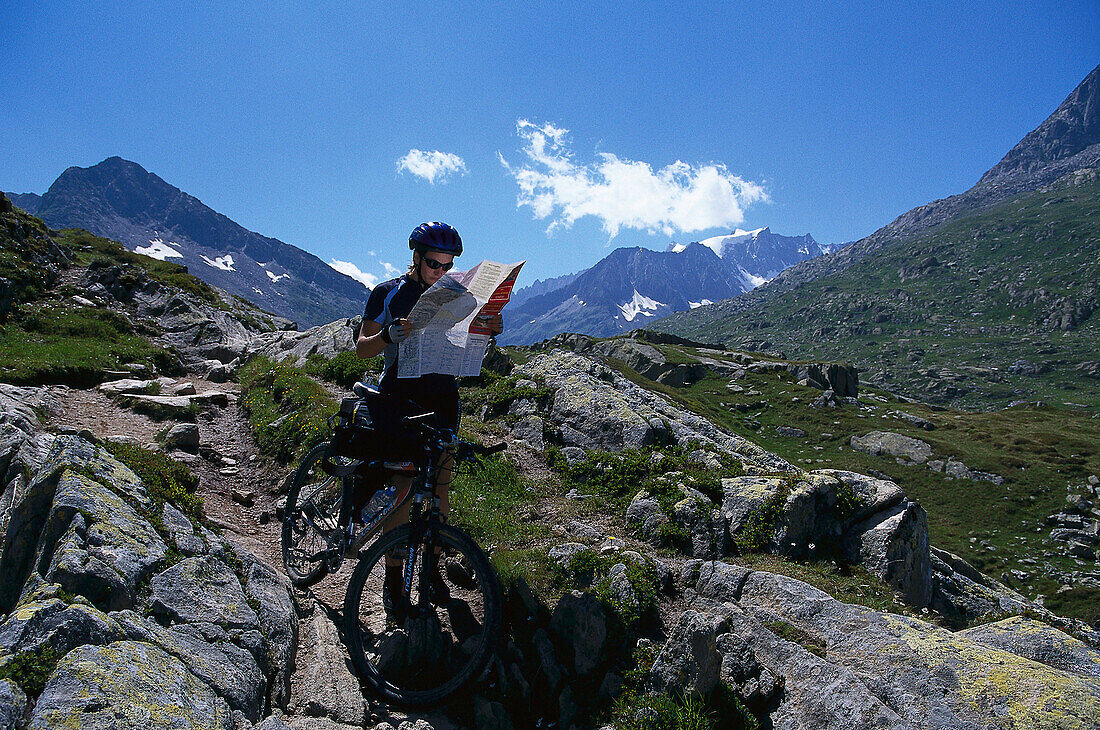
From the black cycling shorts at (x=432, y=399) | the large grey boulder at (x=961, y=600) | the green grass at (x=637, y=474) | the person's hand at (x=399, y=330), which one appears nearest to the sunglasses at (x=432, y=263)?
the person's hand at (x=399, y=330)

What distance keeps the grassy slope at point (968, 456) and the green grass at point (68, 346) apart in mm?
29073

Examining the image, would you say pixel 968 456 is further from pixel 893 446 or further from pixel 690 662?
pixel 690 662

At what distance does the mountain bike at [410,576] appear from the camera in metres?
5.78

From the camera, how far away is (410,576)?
603 cm

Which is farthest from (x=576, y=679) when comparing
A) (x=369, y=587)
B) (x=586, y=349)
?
(x=586, y=349)

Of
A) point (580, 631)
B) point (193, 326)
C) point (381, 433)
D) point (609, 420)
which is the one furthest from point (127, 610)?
point (193, 326)

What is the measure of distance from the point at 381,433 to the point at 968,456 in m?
70.7

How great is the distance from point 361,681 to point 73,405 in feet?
47.8

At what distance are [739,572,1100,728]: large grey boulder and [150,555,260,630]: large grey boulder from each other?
6.02 meters

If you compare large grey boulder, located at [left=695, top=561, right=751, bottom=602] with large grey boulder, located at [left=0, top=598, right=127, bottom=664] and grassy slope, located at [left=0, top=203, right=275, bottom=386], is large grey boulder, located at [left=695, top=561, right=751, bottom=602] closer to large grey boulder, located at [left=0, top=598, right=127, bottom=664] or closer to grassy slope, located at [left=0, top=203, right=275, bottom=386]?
large grey boulder, located at [left=0, top=598, right=127, bottom=664]

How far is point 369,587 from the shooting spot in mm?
7762

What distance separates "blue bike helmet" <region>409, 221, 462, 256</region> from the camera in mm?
6496

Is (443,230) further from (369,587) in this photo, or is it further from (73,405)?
(73,405)

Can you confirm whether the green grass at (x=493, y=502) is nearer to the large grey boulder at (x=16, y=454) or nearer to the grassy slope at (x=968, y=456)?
the large grey boulder at (x=16, y=454)
